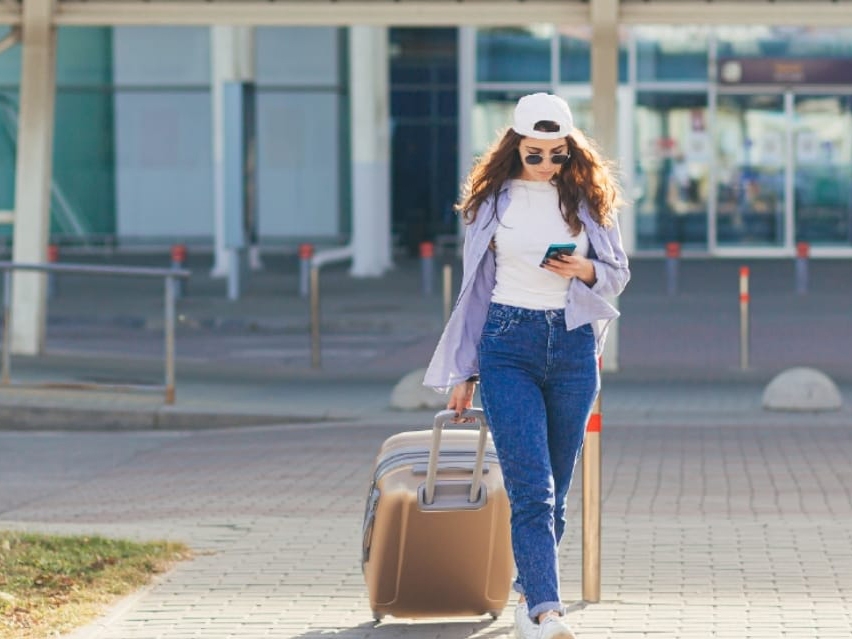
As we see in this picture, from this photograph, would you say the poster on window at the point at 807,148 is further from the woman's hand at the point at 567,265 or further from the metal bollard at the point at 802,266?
the woman's hand at the point at 567,265

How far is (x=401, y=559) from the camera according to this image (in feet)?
20.5

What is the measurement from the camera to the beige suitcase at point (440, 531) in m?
6.19

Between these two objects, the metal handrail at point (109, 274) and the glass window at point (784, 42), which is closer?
the metal handrail at point (109, 274)

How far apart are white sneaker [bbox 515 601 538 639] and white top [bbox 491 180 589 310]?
3.04ft

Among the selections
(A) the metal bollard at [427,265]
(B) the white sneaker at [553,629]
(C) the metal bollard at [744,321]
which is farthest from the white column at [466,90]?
(B) the white sneaker at [553,629]

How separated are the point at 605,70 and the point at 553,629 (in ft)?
35.9

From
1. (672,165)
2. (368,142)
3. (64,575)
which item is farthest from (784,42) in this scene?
(64,575)

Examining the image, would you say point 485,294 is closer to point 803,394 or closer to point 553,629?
point 553,629

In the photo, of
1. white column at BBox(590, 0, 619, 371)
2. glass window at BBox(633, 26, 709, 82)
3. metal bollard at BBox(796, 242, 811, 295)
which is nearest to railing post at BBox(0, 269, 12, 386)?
white column at BBox(590, 0, 619, 371)

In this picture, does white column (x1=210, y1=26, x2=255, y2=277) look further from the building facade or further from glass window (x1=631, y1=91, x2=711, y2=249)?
glass window (x1=631, y1=91, x2=711, y2=249)

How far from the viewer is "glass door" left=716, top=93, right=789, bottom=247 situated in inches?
1329

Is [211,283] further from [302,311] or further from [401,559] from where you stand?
[401,559]

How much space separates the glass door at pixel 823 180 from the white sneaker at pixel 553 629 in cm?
2859

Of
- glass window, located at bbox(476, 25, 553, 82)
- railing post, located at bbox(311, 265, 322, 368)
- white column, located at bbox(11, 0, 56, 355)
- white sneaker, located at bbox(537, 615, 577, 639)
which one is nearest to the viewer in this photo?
white sneaker, located at bbox(537, 615, 577, 639)
